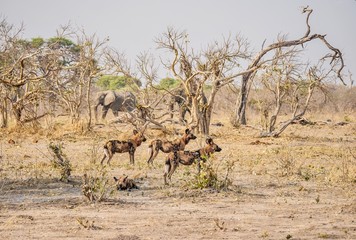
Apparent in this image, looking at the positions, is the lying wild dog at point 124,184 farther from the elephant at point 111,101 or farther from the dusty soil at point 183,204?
the elephant at point 111,101

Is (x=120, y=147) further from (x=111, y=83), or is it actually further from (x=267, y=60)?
(x=111, y=83)

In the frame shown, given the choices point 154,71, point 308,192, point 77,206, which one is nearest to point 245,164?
point 308,192

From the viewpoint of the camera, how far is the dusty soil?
7.39m

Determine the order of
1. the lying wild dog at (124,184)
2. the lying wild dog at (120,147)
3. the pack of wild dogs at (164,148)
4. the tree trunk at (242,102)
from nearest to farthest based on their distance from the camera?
the lying wild dog at (124,184), the pack of wild dogs at (164,148), the lying wild dog at (120,147), the tree trunk at (242,102)

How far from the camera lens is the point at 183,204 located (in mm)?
9055

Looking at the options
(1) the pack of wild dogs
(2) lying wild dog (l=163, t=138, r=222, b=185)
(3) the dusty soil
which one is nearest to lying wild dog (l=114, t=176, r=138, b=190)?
(3) the dusty soil

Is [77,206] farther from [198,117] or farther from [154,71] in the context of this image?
[154,71]

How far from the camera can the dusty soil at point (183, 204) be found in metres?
7.39

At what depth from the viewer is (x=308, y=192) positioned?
1011 cm

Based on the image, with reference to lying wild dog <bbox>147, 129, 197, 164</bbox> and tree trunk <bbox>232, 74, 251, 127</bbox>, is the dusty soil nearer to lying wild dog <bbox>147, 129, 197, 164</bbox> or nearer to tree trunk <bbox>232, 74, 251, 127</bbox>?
lying wild dog <bbox>147, 129, 197, 164</bbox>

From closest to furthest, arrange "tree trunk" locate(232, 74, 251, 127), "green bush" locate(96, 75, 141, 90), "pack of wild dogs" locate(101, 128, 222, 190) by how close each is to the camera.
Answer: "pack of wild dogs" locate(101, 128, 222, 190)
"tree trunk" locate(232, 74, 251, 127)
"green bush" locate(96, 75, 141, 90)

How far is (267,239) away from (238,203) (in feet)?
7.20

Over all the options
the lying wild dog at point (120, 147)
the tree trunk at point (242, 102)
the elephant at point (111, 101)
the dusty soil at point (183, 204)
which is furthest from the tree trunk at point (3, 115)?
the elephant at point (111, 101)

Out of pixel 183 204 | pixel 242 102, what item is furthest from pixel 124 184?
pixel 242 102
